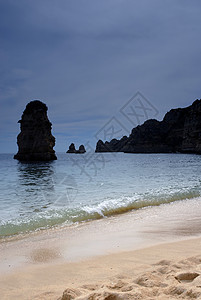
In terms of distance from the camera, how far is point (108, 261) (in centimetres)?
341

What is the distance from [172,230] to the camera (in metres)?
5.09

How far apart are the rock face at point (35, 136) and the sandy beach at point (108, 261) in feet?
159

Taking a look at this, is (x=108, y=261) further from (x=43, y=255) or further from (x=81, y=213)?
(x=81, y=213)

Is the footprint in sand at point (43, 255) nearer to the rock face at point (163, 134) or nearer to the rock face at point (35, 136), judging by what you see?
the rock face at point (35, 136)

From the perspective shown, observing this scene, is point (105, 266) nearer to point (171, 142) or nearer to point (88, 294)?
point (88, 294)

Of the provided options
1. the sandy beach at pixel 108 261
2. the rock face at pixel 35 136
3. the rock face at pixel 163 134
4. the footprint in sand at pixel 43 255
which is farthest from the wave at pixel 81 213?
the rock face at pixel 163 134

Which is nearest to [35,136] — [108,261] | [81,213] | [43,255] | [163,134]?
[81,213]

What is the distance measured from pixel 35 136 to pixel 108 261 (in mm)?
51597

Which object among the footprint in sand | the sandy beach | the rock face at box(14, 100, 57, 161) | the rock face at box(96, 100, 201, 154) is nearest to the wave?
the sandy beach

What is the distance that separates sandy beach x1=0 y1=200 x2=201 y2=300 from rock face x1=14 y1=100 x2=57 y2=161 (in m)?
48.3

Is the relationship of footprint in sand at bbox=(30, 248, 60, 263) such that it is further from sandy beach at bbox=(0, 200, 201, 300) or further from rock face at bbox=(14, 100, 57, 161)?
rock face at bbox=(14, 100, 57, 161)

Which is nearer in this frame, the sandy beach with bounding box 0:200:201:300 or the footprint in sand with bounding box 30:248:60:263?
the sandy beach with bounding box 0:200:201:300

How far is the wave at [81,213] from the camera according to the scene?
562 cm

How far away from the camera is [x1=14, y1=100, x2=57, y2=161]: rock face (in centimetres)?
5222
